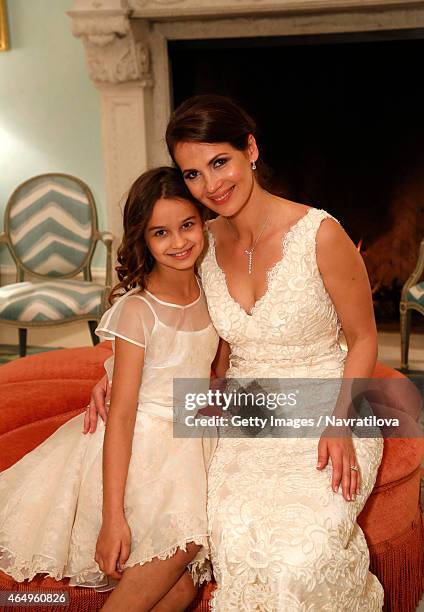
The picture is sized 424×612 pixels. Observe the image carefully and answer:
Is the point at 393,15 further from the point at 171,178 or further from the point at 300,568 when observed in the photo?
the point at 300,568

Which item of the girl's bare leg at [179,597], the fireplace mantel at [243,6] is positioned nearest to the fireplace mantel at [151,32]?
the fireplace mantel at [243,6]

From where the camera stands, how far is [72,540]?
1629 mm

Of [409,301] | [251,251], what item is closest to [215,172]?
[251,251]

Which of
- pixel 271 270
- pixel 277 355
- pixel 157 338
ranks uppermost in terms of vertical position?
pixel 271 270

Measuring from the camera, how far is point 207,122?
1718mm

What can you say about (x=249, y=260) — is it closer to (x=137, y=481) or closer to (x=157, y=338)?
(x=157, y=338)

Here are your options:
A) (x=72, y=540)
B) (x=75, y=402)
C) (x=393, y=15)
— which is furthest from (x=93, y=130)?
(x=72, y=540)

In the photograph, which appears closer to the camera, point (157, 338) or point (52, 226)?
point (157, 338)

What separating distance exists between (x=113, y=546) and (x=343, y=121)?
3.21 metres

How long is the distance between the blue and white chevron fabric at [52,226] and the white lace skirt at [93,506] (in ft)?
7.69

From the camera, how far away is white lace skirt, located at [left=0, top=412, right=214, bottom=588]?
5.11 feet

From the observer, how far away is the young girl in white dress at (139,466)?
1.54 metres

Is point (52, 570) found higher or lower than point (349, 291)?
lower

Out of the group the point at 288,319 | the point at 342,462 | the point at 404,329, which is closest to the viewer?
the point at 342,462
